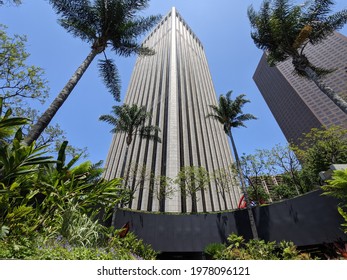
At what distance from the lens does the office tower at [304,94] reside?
2168 inches

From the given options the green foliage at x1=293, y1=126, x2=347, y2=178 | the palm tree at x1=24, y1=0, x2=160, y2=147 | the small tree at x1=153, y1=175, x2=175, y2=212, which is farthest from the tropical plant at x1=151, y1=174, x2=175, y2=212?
the palm tree at x1=24, y1=0, x2=160, y2=147

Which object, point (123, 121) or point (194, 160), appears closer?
point (123, 121)

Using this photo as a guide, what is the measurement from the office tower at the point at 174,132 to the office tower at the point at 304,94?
2936 cm

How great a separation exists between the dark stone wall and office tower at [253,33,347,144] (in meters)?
45.8

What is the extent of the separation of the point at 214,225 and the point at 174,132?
2801 centimetres

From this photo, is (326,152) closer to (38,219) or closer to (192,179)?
(192,179)

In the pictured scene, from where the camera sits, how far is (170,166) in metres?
37.8

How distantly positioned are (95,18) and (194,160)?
33.9 m

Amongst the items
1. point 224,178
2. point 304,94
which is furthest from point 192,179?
point 304,94

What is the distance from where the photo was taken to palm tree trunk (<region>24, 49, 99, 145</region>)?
757 cm

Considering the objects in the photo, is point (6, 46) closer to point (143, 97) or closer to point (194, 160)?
point (194, 160)

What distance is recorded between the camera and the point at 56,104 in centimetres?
880

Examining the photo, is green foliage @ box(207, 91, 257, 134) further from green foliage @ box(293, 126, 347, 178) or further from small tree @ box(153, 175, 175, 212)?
small tree @ box(153, 175, 175, 212)
